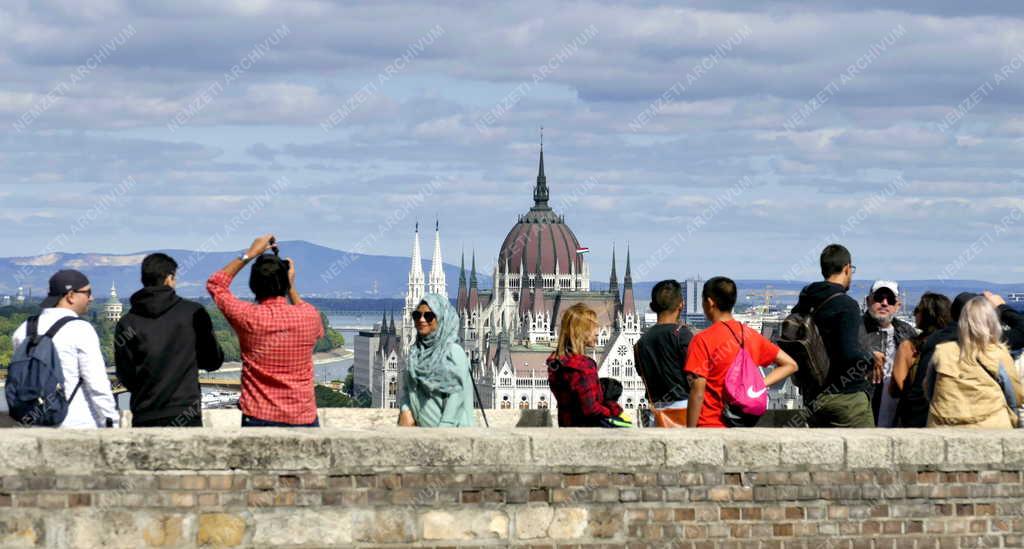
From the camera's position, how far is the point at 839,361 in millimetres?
11492

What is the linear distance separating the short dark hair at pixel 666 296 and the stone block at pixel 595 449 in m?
1.81

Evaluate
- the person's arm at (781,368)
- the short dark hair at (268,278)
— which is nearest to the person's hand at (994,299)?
the person's arm at (781,368)

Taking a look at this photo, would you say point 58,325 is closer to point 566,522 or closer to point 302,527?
point 302,527

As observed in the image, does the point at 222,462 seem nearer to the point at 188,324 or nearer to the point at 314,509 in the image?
the point at 314,509

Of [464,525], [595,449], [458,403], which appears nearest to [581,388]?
[458,403]

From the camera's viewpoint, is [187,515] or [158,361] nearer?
[187,515]

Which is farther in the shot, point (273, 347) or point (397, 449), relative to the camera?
point (273, 347)

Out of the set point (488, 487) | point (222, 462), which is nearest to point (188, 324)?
point (222, 462)

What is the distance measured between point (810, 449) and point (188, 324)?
Result: 12.0 feet

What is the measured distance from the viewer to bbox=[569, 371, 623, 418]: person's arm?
11.2m

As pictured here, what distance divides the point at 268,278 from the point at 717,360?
106 inches

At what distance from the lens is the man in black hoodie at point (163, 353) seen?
1052 cm

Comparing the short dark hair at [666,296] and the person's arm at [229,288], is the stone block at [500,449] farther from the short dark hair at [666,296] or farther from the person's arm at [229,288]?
the short dark hair at [666,296]

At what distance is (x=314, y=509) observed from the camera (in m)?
9.70
